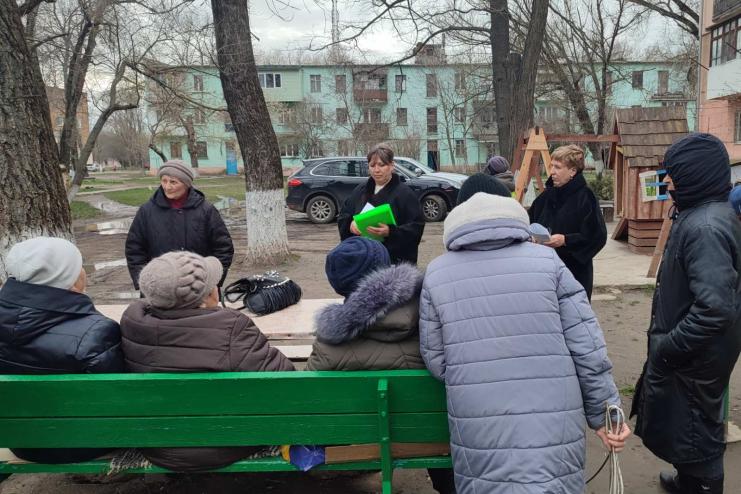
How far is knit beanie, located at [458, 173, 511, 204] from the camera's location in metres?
3.04

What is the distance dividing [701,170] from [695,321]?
62 centimetres

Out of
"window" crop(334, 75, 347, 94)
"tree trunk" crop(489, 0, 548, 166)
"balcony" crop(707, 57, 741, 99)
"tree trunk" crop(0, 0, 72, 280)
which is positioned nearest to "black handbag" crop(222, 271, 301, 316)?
"tree trunk" crop(0, 0, 72, 280)

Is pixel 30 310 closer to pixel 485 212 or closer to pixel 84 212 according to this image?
pixel 485 212

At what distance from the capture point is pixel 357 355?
226 centimetres

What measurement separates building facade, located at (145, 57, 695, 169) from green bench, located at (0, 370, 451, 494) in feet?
129

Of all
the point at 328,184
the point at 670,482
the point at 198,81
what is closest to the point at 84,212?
the point at 198,81

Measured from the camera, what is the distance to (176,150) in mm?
53969

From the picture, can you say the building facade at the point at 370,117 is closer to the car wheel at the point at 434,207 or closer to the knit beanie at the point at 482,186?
the car wheel at the point at 434,207

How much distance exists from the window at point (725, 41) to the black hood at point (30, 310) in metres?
26.2

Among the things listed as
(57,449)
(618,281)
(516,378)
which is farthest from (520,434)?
(618,281)

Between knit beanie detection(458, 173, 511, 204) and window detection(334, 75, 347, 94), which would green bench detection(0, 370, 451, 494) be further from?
window detection(334, 75, 347, 94)

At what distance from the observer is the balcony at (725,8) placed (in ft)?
73.9

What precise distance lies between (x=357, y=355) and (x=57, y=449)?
4.37 feet

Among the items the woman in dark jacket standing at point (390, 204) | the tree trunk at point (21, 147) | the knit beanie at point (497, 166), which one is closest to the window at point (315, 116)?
the knit beanie at point (497, 166)
